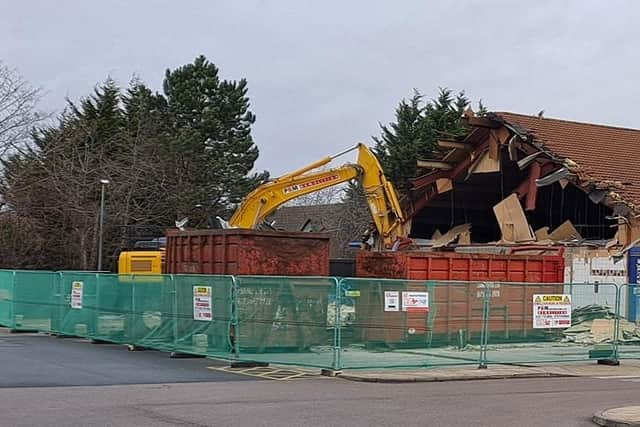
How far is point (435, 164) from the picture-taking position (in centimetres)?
3725

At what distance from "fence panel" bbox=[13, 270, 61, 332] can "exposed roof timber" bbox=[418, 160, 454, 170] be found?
15.6 meters

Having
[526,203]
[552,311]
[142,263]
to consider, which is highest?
[526,203]

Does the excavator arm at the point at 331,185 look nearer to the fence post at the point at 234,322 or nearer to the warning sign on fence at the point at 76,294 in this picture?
the warning sign on fence at the point at 76,294

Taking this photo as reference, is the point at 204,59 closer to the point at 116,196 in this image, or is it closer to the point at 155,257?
the point at 116,196

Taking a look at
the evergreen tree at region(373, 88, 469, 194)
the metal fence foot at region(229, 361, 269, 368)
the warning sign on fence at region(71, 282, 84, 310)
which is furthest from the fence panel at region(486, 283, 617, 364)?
the evergreen tree at region(373, 88, 469, 194)

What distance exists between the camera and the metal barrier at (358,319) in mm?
19234

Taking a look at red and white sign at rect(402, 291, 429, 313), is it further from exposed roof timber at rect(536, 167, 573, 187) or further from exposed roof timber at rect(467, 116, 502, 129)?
exposed roof timber at rect(467, 116, 502, 129)

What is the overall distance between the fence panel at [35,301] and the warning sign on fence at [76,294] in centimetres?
103

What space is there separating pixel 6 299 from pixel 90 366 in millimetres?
11968

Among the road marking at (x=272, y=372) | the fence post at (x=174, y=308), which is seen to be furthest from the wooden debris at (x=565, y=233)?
the road marking at (x=272, y=372)

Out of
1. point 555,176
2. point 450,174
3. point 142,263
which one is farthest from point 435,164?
point 142,263

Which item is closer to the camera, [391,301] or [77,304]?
[391,301]

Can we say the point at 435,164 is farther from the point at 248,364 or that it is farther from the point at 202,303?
the point at 248,364

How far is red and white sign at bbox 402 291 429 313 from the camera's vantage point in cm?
2012
